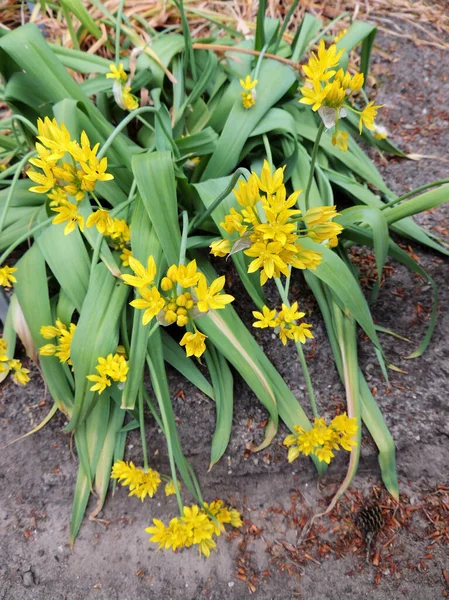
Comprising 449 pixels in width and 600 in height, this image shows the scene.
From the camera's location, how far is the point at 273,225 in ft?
2.25

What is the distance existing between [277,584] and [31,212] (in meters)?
1.33

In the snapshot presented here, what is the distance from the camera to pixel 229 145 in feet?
4.42

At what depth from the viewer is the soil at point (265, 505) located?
3.76ft

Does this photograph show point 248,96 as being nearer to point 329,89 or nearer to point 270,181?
point 329,89

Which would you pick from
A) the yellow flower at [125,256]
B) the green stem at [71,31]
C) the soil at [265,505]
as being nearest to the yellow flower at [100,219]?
Answer: the yellow flower at [125,256]

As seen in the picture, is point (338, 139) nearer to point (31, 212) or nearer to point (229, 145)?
point (229, 145)

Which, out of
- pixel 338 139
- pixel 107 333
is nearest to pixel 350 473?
pixel 107 333

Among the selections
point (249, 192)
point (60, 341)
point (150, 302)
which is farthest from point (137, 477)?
point (249, 192)

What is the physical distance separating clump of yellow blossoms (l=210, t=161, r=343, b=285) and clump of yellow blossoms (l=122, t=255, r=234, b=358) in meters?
0.08

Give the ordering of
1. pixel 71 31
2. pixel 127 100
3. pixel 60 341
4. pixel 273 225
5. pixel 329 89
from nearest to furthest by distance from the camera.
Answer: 1. pixel 273 225
2. pixel 329 89
3. pixel 60 341
4. pixel 127 100
5. pixel 71 31

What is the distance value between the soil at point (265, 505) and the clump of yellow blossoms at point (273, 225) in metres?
0.68

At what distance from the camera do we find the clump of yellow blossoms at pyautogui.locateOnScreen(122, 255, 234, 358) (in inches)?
28.2

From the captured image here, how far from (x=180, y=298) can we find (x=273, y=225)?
196 millimetres

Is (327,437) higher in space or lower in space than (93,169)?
lower
